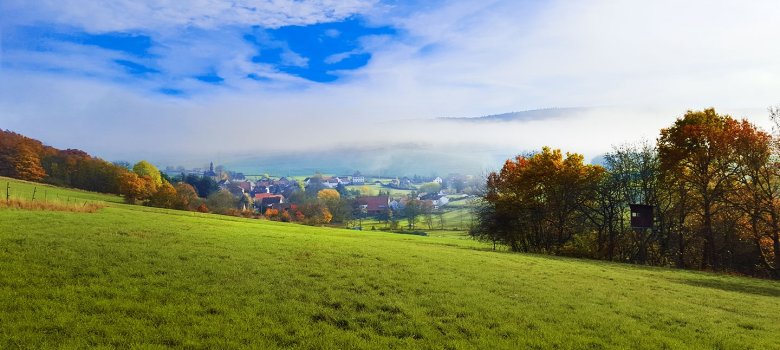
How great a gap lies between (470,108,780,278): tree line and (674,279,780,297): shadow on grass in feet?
43.6

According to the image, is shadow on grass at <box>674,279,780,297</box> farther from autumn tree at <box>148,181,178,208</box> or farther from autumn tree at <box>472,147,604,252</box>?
autumn tree at <box>148,181,178,208</box>

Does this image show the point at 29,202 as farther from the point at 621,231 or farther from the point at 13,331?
the point at 621,231

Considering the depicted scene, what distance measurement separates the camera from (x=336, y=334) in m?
9.08

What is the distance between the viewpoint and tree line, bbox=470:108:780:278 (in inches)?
1398

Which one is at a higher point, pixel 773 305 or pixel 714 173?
pixel 714 173

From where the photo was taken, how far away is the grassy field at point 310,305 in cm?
859

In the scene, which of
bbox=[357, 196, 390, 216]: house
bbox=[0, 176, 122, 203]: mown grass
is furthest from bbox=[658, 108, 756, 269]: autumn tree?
bbox=[357, 196, 390, 216]: house

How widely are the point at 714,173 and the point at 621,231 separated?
465 inches

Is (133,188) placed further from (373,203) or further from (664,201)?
(373,203)

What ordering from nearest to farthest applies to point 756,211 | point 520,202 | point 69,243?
point 69,243 < point 756,211 < point 520,202

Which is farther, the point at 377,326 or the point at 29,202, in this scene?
the point at 29,202

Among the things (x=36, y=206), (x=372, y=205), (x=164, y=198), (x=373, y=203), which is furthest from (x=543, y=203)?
(x=373, y=203)

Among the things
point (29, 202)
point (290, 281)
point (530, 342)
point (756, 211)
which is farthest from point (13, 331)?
point (756, 211)

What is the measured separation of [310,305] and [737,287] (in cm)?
2564
